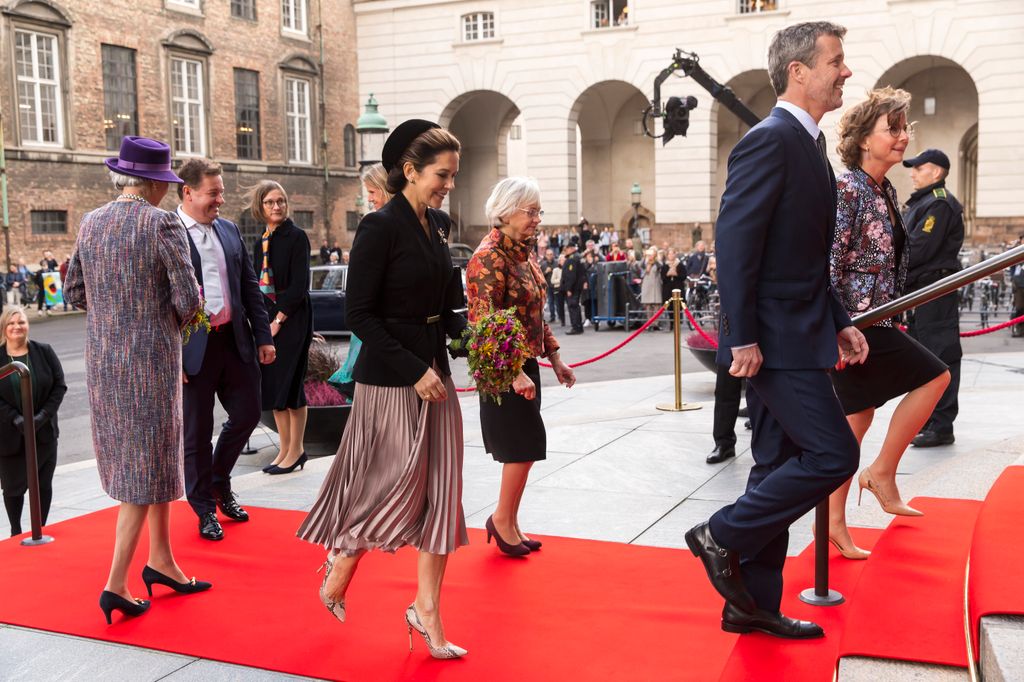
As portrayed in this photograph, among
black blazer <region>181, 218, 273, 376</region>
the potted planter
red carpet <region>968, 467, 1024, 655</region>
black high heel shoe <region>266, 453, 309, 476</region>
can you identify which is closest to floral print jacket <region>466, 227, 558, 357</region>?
black blazer <region>181, 218, 273, 376</region>

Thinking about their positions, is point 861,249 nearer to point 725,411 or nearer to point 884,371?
point 884,371

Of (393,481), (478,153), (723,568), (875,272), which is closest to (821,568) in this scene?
(723,568)

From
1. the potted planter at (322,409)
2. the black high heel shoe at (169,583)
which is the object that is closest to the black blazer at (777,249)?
the black high heel shoe at (169,583)

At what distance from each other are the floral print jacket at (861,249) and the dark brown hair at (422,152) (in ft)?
5.62

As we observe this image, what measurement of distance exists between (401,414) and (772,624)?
59.7 inches

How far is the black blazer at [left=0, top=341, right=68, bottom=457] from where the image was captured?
5.78 m

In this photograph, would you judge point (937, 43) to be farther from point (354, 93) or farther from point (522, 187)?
point (522, 187)

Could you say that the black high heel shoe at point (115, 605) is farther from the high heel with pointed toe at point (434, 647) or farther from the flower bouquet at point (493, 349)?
the flower bouquet at point (493, 349)

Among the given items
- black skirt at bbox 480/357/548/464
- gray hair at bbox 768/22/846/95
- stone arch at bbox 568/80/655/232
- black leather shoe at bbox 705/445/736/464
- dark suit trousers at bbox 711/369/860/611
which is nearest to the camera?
dark suit trousers at bbox 711/369/860/611

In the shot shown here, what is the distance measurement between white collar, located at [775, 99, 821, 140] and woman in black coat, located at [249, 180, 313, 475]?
13.3ft

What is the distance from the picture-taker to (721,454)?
6.90 m

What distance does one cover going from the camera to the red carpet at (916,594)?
125 inches

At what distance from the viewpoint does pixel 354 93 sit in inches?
1485

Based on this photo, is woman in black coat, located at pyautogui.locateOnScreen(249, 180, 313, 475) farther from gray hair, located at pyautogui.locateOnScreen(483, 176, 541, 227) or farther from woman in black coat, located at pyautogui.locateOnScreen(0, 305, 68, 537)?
gray hair, located at pyautogui.locateOnScreen(483, 176, 541, 227)
